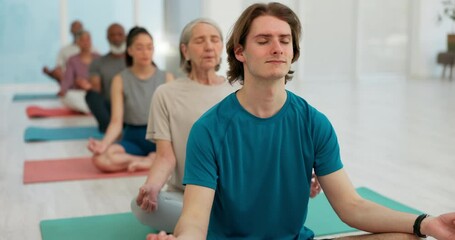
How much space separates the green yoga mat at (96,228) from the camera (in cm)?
293

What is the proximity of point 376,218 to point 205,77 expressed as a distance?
129 centimetres

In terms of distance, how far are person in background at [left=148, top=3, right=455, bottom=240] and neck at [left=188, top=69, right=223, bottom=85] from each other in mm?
986

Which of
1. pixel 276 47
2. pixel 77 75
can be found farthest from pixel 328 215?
pixel 77 75

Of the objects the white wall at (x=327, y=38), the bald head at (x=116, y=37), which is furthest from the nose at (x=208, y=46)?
the white wall at (x=327, y=38)

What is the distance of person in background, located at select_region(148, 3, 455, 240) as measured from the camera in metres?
1.79

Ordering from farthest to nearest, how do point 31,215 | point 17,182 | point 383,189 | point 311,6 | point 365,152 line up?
point 311,6
point 365,152
point 17,182
point 383,189
point 31,215

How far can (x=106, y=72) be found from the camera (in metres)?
5.62

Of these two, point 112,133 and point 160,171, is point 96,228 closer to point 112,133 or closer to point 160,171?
point 160,171

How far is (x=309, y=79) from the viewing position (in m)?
11.3

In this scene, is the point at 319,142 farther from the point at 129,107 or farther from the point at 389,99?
the point at 389,99

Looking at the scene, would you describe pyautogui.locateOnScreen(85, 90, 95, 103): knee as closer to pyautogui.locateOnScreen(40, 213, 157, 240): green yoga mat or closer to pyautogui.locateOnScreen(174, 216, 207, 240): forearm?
pyautogui.locateOnScreen(40, 213, 157, 240): green yoga mat

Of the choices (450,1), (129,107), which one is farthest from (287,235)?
(450,1)

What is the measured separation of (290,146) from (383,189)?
6.55 feet

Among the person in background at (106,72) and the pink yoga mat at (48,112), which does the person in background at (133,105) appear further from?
the pink yoga mat at (48,112)
